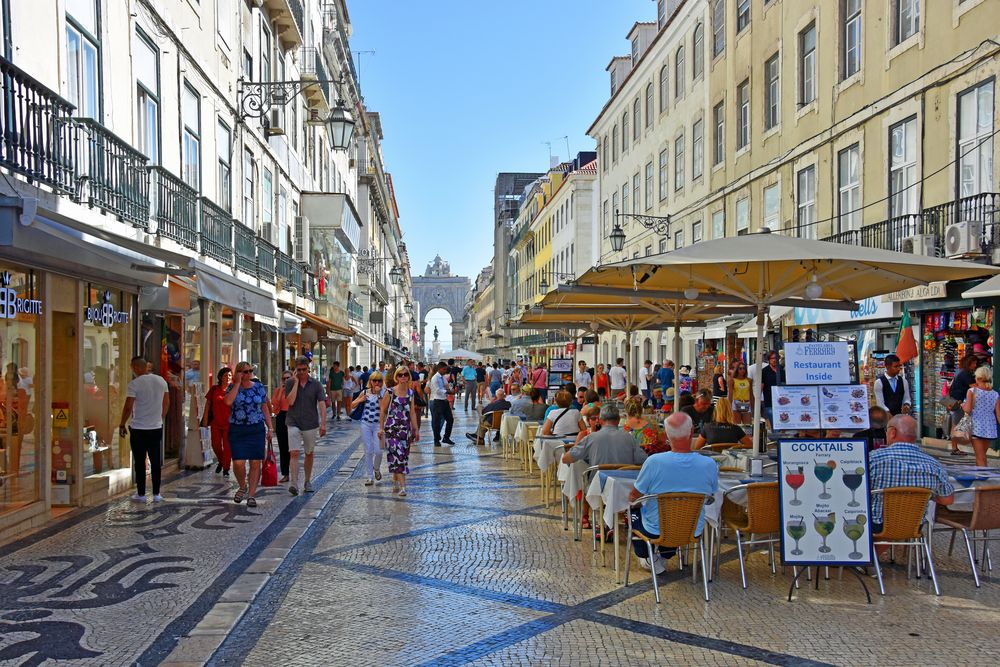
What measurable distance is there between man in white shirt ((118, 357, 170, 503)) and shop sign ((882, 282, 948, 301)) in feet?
37.5

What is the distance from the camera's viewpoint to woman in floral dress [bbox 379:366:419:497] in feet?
37.2

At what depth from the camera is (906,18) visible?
16828 millimetres

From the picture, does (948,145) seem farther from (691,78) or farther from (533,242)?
(533,242)

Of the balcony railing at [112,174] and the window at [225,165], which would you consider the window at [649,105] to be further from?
the balcony railing at [112,174]

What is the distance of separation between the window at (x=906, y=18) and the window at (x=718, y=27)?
31.8 feet

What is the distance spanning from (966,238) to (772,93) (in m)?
10.6

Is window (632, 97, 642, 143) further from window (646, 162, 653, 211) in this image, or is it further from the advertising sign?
the advertising sign

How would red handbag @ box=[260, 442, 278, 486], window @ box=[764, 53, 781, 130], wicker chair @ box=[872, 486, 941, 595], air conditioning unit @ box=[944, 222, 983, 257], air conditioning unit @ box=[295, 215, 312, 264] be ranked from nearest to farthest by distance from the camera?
1. wicker chair @ box=[872, 486, 941, 595]
2. red handbag @ box=[260, 442, 278, 486]
3. air conditioning unit @ box=[944, 222, 983, 257]
4. window @ box=[764, 53, 781, 130]
5. air conditioning unit @ box=[295, 215, 312, 264]

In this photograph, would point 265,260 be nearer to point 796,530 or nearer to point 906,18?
point 906,18

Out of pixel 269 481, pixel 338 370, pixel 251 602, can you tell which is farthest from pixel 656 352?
pixel 251 602

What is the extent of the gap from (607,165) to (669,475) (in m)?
37.9

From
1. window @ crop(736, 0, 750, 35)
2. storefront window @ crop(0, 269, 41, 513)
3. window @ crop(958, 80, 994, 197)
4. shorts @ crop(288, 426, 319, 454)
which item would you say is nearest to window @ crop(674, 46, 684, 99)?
window @ crop(736, 0, 750, 35)

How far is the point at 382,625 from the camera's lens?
19.1ft

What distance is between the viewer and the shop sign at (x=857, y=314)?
17328 mm
